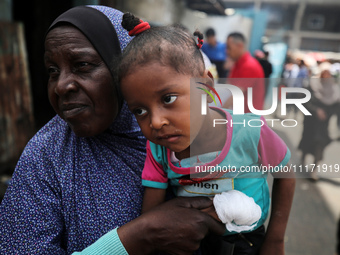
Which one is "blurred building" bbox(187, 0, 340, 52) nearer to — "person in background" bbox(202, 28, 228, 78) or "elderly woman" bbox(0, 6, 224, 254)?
"person in background" bbox(202, 28, 228, 78)

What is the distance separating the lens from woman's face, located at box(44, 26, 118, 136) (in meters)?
1.19

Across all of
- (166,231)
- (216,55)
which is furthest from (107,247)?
(216,55)

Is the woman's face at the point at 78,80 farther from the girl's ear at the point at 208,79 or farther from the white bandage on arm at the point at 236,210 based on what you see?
the white bandage on arm at the point at 236,210

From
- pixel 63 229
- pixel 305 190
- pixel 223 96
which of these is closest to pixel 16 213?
pixel 63 229

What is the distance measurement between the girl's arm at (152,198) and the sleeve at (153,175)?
0.08 feet

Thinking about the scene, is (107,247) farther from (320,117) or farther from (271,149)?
(320,117)

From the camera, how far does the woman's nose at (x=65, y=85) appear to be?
1.18 meters

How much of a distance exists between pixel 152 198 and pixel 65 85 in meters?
0.56

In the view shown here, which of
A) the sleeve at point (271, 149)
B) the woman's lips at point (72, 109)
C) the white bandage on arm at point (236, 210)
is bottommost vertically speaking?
the white bandage on arm at point (236, 210)

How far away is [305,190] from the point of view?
495cm

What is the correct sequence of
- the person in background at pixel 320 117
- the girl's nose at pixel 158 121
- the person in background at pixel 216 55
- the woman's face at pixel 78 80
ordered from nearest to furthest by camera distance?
the girl's nose at pixel 158 121 < the woman's face at pixel 78 80 < the person in background at pixel 320 117 < the person in background at pixel 216 55

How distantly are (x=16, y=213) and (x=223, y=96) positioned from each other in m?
Answer: 1.15

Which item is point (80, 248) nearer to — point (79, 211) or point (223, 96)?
point (79, 211)

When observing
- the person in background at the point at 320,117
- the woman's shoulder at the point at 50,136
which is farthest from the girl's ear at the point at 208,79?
the person in background at the point at 320,117
